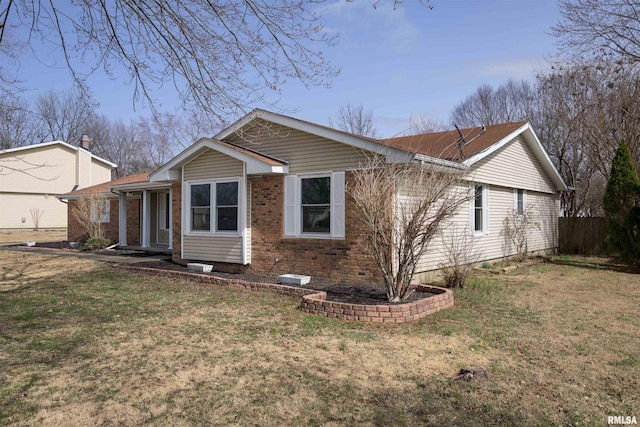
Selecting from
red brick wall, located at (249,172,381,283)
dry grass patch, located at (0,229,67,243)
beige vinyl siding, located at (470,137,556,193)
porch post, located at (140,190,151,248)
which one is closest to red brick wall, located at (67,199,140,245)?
porch post, located at (140,190,151,248)

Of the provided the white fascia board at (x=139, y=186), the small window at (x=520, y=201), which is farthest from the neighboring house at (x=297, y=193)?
the white fascia board at (x=139, y=186)

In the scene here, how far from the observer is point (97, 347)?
5.64 meters

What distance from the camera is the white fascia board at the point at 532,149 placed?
39.1 feet

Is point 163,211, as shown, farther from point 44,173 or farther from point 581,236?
point 44,173

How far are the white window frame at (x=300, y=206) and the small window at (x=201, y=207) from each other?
8.58ft

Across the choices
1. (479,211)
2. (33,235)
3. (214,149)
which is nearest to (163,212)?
(214,149)

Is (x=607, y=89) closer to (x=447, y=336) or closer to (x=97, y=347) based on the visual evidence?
(x=447, y=336)

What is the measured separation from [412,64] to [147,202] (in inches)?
486

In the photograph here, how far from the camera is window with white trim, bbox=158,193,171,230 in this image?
1831cm

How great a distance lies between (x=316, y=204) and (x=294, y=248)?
1.22m

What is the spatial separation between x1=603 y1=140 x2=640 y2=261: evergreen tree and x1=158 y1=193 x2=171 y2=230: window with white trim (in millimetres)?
15789

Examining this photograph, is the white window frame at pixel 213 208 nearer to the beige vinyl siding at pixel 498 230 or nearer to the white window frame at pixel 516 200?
the beige vinyl siding at pixel 498 230

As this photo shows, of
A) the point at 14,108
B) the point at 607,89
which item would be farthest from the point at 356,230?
the point at 607,89

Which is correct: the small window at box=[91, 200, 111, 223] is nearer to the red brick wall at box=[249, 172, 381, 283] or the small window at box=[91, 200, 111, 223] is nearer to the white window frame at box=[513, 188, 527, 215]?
the red brick wall at box=[249, 172, 381, 283]
